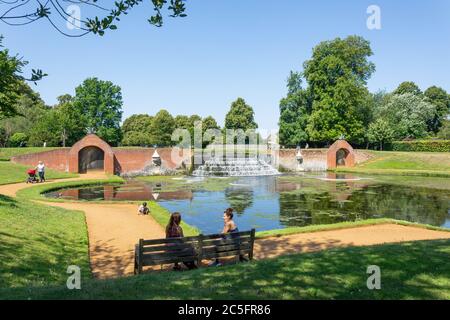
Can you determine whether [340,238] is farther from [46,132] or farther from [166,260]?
[46,132]

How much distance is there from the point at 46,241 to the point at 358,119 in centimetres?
5599

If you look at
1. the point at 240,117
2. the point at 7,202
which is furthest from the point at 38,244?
the point at 240,117

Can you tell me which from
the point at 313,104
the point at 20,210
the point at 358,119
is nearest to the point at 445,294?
the point at 20,210

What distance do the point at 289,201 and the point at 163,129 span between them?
6098 centimetres

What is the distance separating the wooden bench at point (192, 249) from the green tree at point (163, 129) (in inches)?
2756

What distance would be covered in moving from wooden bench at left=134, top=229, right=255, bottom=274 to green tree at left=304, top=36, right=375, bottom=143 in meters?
47.1

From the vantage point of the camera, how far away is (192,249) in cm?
905

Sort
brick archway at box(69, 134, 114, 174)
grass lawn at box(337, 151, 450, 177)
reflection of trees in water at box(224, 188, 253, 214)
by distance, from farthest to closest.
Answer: grass lawn at box(337, 151, 450, 177), brick archway at box(69, 134, 114, 174), reflection of trees in water at box(224, 188, 253, 214)

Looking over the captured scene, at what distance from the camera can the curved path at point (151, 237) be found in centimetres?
1038

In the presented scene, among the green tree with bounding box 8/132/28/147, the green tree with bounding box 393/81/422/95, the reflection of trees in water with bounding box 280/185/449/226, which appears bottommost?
the reflection of trees in water with bounding box 280/185/449/226

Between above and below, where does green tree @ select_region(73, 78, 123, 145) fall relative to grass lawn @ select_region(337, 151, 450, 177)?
above

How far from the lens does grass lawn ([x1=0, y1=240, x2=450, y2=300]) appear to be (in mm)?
5785

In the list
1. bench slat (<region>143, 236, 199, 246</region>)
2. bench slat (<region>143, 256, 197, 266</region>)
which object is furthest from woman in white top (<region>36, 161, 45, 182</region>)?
bench slat (<region>143, 256, 197, 266</region>)

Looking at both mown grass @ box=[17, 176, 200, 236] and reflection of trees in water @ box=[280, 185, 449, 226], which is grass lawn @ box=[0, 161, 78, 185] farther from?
reflection of trees in water @ box=[280, 185, 449, 226]
